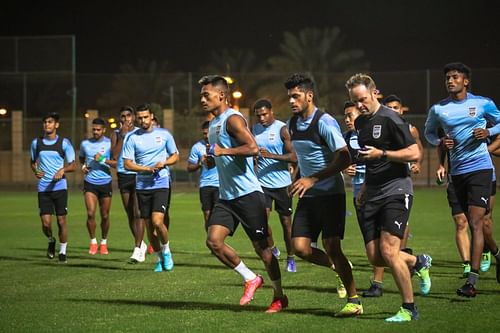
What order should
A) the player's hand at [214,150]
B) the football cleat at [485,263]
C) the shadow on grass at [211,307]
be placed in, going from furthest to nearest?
the football cleat at [485,263], the shadow on grass at [211,307], the player's hand at [214,150]

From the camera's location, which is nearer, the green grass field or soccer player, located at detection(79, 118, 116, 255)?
the green grass field

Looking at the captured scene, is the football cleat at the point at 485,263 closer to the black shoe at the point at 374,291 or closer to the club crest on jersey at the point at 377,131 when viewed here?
the black shoe at the point at 374,291

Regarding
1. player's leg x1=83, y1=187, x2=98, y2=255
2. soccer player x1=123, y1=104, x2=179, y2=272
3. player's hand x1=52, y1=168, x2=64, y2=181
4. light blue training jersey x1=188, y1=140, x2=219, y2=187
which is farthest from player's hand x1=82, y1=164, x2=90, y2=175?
soccer player x1=123, y1=104, x2=179, y2=272

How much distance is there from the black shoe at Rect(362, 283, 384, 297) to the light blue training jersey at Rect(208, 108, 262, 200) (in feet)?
6.48

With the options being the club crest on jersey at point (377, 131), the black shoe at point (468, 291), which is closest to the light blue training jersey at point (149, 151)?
the black shoe at point (468, 291)

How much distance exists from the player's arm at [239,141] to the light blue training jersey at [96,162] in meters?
7.83

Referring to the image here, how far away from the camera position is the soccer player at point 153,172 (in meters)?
14.3

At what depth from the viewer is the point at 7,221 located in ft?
85.7

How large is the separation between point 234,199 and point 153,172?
179 inches

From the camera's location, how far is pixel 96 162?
17469mm

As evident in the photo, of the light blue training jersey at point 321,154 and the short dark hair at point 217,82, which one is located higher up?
the short dark hair at point 217,82

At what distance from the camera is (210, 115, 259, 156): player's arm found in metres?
9.67

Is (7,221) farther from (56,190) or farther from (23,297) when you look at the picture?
(23,297)

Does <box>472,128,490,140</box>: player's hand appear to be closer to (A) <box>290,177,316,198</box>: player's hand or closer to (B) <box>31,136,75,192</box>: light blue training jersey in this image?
(A) <box>290,177,316,198</box>: player's hand
